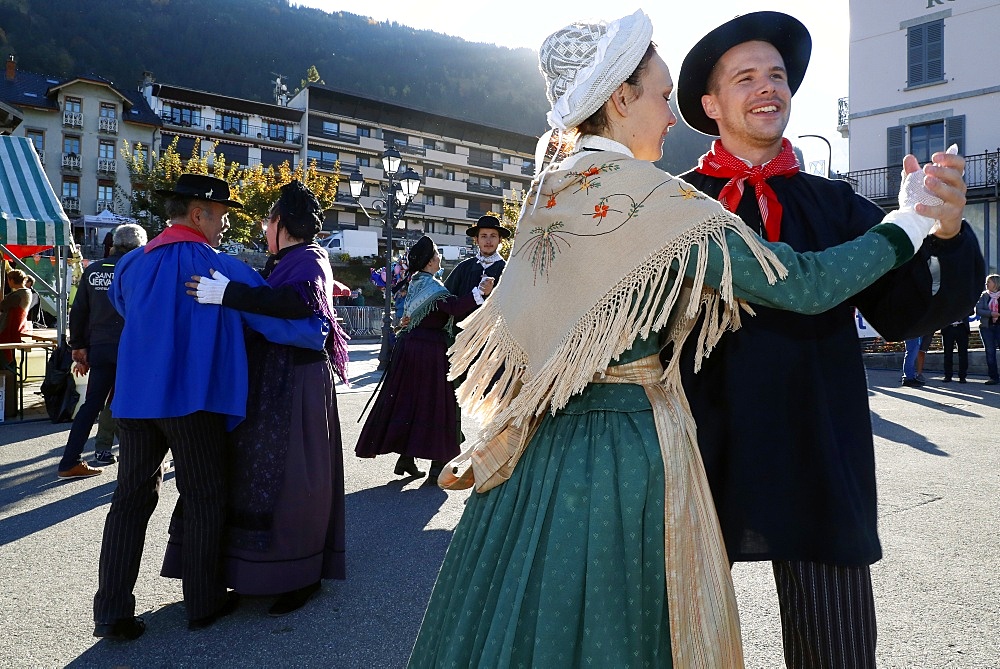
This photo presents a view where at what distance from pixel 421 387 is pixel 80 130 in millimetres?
49888

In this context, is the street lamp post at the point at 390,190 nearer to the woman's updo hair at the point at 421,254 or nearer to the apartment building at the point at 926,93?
the woman's updo hair at the point at 421,254

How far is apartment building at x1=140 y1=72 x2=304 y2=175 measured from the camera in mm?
52500

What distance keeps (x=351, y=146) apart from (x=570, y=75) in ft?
203

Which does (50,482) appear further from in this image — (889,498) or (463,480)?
(889,498)

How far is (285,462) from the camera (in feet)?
10.9

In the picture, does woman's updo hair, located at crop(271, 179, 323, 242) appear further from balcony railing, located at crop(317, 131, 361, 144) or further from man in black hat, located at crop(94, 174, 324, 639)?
balcony railing, located at crop(317, 131, 361, 144)

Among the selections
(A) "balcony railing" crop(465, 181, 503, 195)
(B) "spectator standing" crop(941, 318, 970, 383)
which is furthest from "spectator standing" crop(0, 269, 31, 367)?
(A) "balcony railing" crop(465, 181, 503, 195)

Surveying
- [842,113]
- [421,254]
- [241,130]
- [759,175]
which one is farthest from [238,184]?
[759,175]

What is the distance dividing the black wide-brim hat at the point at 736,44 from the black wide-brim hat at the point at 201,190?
1.95m

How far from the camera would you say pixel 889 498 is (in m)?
5.12

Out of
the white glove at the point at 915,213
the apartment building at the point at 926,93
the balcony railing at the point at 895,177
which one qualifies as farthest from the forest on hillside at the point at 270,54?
the white glove at the point at 915,213

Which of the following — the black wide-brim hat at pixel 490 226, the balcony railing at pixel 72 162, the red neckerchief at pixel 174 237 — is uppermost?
the balcony railing at pixel 72 162

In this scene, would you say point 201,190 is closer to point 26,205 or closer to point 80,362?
point 80,362

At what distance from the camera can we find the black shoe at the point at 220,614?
3104mm
